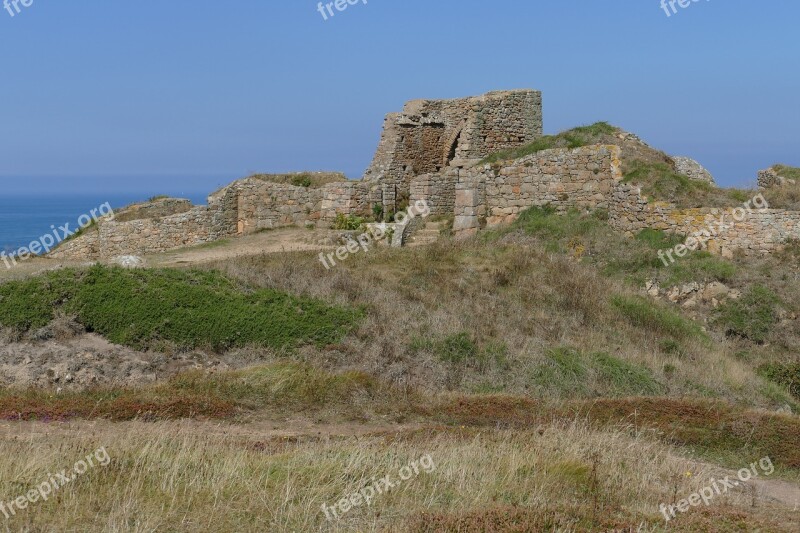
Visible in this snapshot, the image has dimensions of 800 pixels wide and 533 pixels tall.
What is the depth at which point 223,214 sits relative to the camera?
2650 cm

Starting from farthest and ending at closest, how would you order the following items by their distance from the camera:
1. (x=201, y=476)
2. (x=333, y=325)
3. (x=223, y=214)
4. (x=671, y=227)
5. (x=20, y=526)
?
(x=223, y=214) → (x=671, y=227) → (x=333, y=325) → (x=201, y=476) → (x=20, y=526)

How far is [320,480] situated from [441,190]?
17768 mm

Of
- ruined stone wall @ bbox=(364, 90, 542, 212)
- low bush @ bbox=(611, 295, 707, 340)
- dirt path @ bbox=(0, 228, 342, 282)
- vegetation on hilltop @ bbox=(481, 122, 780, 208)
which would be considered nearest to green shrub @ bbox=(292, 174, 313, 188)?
ruined stone wall @ bbox=(364, 90, 542, 212)

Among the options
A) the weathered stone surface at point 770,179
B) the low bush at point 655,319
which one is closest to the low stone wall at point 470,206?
the low bush at point 655,319

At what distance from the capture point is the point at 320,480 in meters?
7.69

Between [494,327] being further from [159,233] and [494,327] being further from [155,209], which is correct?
[155,209]

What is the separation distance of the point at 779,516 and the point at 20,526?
6.72 metres

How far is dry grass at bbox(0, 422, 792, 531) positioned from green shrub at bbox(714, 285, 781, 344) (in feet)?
30.1

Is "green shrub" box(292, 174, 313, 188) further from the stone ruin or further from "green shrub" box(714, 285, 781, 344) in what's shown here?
"green shrub" box(714, 285, 781, 344)

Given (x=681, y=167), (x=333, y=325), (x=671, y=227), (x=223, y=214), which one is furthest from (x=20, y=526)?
(x=681, y=167)

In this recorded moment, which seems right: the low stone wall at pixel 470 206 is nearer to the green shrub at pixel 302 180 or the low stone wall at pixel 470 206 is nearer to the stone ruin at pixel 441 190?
the stone ruin at pixel 441 190

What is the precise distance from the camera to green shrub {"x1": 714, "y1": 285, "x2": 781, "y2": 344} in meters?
17.5

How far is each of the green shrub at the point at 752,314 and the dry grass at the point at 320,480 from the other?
9.16 metres

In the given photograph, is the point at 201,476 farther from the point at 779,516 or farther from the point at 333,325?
the point at 333,325
